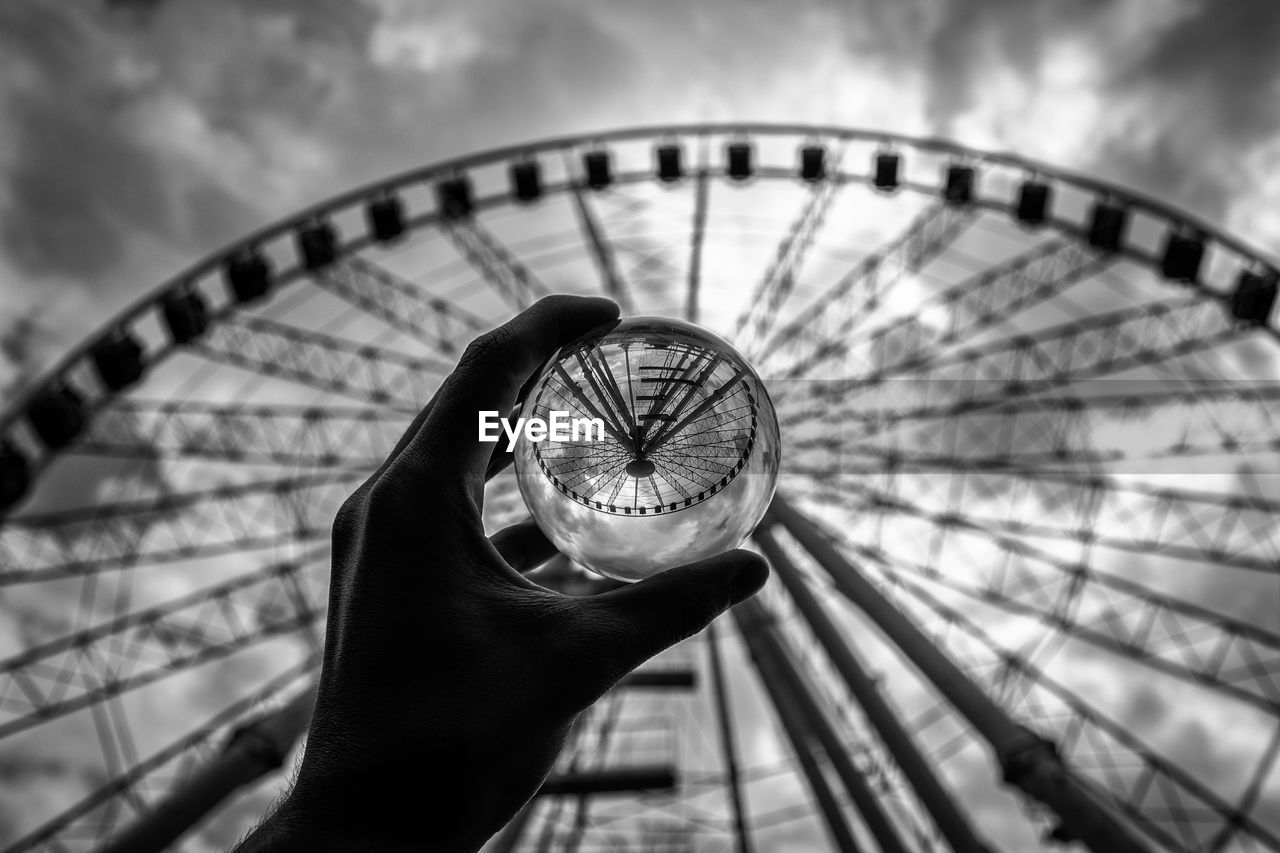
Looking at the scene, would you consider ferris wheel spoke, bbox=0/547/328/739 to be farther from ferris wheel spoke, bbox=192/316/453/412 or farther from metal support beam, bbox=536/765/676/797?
metal support beam, bbox=536/765/676/797

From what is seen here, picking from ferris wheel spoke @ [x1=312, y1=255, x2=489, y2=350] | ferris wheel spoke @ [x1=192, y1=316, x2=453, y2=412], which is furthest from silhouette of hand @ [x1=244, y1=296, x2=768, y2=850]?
ferris wheel spoke @ [x1=312, y1=255, x2=489, y2=350]

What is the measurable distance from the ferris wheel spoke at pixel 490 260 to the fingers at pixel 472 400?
655 inches

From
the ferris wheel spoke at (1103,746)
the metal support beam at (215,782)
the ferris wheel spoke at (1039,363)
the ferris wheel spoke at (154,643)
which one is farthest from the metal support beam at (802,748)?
the ferris wheel spoke at (154,643)

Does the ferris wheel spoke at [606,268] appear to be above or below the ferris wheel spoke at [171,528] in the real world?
above

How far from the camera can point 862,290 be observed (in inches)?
765

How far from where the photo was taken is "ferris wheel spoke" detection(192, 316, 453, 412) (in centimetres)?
1789

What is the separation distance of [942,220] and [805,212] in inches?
141

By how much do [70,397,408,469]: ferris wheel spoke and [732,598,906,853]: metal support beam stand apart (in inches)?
387

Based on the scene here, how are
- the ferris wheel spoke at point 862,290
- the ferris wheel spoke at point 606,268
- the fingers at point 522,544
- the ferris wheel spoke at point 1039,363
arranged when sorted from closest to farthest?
the fingers at point 522,544 < the ferris wheel spoke at point 606,268 < the ferris wheel spoke at point 1039,363 < the ferris wheel spoke at point 862,290

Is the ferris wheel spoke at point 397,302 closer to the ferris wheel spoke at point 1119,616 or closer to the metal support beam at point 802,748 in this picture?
the metal support beam at point 802,748

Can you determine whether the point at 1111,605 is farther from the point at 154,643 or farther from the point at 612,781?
the point at 154,643

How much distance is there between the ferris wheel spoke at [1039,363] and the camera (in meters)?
18.0

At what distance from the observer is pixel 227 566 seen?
25141mm

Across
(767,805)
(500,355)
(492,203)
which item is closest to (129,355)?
(492,203)
